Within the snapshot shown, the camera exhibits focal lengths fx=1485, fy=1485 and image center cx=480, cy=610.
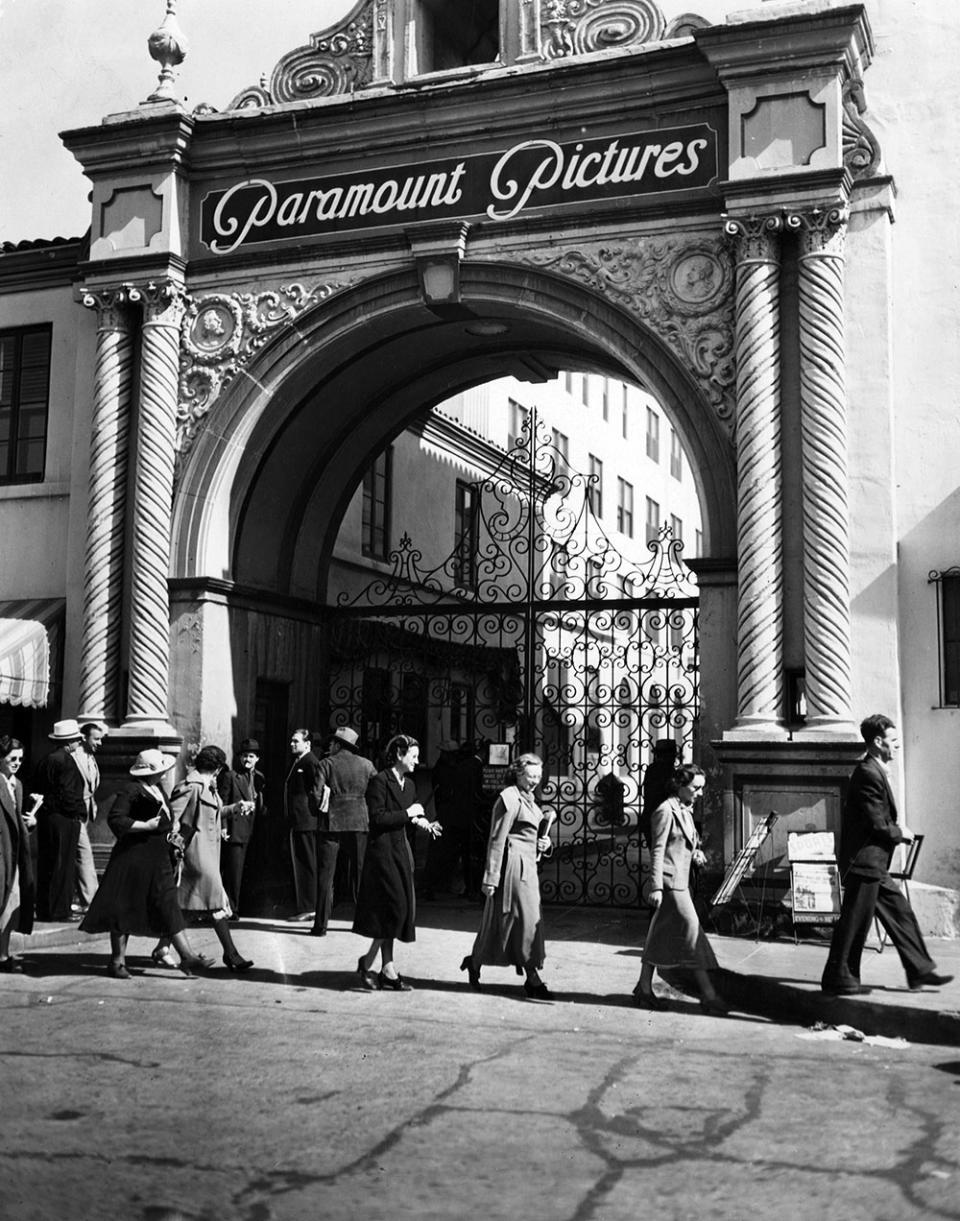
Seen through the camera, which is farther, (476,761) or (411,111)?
(476,761)

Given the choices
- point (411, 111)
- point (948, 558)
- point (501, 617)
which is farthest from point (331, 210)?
point (948, 558)

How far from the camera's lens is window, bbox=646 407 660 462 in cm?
4859

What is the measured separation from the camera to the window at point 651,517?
156 ft

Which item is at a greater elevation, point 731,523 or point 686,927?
point 731,523

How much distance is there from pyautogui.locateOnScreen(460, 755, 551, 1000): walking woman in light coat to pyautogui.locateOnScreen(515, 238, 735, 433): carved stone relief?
14.9 ft

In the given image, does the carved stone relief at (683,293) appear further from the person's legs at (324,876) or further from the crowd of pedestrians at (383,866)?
the person's legs at (324,876)

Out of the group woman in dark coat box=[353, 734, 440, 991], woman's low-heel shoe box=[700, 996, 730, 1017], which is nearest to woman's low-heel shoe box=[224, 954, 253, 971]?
woman in dark coat box=[353, 734, 440, 991]

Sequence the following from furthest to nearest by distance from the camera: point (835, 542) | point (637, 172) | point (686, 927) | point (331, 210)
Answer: point (331, 210) → point (637, 172) → point (835, 542) → point (686, 927)

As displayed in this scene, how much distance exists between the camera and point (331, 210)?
14930 mm

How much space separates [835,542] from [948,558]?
986 mm

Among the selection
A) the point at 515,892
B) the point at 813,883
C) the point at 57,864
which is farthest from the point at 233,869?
the point at 813,883

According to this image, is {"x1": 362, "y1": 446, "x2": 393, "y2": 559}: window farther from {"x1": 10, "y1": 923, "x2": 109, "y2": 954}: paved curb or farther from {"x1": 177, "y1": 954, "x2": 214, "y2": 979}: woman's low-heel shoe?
{"x1": 177, "y1": 954, "x2": 214, "y2": 979}: woman's low-heel shoe

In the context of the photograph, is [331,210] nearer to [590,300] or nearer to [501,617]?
[590,300]

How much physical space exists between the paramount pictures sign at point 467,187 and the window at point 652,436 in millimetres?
33937
